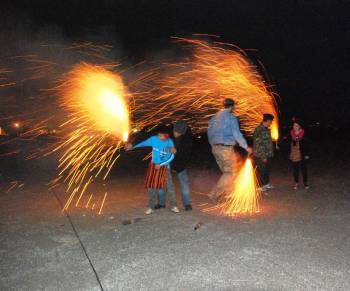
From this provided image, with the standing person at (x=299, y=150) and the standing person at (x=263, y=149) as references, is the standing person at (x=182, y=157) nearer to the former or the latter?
the standing person at (x=263, y=149)

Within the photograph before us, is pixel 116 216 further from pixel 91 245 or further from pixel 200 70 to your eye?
pixel 200 70

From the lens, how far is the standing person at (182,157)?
24.4 feet

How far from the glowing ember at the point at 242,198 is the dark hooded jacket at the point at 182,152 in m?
0.96

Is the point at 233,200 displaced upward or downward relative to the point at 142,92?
downward

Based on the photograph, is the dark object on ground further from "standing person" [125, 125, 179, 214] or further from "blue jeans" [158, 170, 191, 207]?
"blue jeans" [158, 170, 191, 207]

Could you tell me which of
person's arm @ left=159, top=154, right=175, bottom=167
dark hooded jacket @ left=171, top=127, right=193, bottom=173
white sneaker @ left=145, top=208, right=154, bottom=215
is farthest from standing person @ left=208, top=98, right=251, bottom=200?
white sneaker @ left=145, top=208, right=154, bottom=215

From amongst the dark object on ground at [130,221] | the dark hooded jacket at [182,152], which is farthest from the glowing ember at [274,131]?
the dark object on ground at [130,221]

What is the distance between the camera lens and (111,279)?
4.20 m

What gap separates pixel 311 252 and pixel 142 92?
18.8 feet

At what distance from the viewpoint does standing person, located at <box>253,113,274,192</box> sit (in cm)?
915

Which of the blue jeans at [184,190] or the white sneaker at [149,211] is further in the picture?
the blue jeans at [184,190]

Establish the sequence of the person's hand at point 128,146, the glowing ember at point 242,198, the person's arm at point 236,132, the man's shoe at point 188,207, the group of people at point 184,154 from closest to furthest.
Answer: the person's hand at point 128,146 → the glowing ember at point 242,198 → the group of people at point 184,154 → the man's shoe at point 188,207 → the person's arm at point 236,132

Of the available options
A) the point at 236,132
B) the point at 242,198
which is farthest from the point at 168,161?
the point at 242,198

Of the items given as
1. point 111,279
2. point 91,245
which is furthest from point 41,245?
point 111,279
